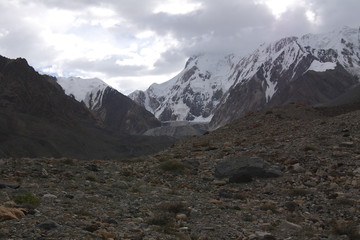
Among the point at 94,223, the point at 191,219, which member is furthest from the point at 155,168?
the point at 94,223

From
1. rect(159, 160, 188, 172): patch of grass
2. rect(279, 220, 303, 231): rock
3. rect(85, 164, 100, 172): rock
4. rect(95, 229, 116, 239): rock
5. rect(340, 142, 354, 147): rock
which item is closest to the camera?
rect(95, 229, 116, 239): rock

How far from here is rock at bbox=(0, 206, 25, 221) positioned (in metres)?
10.4

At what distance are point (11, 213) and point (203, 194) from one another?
7.16 m

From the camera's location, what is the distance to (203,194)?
16.1 metres

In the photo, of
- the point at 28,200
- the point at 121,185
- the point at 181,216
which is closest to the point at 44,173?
the point at 121,185

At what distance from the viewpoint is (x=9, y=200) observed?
12211 mm

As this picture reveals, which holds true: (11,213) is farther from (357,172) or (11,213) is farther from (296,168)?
(357,172)

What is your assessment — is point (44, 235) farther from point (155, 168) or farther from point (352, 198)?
point (155, 168)

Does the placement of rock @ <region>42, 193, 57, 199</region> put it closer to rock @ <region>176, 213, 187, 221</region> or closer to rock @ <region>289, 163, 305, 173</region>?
rock @ <region>176, 213, 187, 221</region>

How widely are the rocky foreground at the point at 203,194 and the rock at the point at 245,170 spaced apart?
0.04 meters

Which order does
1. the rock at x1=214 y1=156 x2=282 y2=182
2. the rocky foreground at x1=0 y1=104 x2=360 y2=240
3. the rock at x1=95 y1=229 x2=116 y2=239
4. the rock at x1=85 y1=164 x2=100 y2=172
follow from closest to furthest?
the rock at x1=95 y1=229 x2=116 y2=239
the rocky foreground at x1=0 y1=104 x2=360 y2=240
the rock at x1=214 y1=156 x2=282 y2=182
the rock at x1=85 y1=164 x2=100 y2=172

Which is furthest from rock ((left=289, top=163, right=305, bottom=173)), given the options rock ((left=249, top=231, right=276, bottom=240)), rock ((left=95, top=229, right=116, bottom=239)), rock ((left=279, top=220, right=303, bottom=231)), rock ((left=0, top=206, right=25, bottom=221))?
rock ((left=0, top=206, right=25, bottom=221))

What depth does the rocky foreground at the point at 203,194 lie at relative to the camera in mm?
11219

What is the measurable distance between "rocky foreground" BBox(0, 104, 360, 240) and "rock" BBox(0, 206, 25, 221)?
0.10ft
